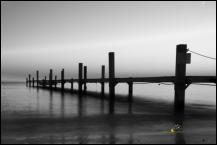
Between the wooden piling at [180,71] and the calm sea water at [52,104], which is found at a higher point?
the wooden piling at [180,71]

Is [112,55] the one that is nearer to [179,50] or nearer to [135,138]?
[179,50]

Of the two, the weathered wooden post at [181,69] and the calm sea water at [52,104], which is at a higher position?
the weathered wooden post at [181,69]

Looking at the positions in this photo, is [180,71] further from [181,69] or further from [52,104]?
[52,104]

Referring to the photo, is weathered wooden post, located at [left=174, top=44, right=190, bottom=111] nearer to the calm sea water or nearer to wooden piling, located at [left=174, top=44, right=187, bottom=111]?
wooden piling, located at [left=174, top=44, right=187, bottom=111]

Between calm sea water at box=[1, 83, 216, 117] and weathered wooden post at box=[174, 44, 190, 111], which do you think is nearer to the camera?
weathered wooden post at box=[174, 44, 190, 111]

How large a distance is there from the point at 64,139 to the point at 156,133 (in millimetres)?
2261

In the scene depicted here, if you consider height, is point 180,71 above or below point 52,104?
above

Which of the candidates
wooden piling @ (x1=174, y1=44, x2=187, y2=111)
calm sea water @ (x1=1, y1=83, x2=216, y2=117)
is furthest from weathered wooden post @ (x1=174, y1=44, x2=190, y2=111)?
calm sea water @ (x1=1, y1=83, x2=216, y2=117)

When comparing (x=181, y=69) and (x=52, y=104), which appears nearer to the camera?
(x=181, y=69)

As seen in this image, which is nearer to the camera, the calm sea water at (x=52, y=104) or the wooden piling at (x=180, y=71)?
the wooden piling at (x=180, y=71)

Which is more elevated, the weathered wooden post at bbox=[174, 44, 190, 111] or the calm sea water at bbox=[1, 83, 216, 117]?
the weathered wooden post at bbox=[174, 44, 190, 111]

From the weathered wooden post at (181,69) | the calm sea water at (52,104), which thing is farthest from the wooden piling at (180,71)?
the calm sea water at (52,104)

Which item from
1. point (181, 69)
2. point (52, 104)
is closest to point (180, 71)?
point (181, 69)

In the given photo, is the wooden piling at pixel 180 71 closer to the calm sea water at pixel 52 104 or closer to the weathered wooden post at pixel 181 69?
the weathered wooden post at pixel 181 69
